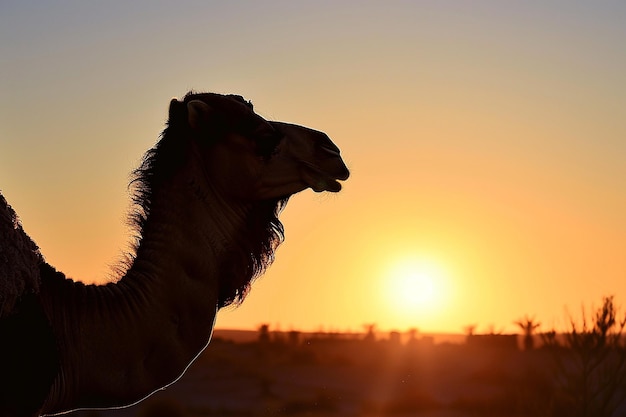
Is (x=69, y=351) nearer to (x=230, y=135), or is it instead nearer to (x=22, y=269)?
(x=22, y=269)

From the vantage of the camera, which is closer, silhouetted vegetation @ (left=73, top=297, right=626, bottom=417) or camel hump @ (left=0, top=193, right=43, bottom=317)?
camel hump @ (left=0, top=193, right=43, bottom=317)

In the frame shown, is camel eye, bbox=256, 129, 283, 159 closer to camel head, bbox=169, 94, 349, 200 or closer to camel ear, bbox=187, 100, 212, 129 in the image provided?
camel head, bbox=169, 94, 349, 200

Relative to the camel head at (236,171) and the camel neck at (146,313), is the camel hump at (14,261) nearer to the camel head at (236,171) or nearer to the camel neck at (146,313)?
the camel neck at (146,313)

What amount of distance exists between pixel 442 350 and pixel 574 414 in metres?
37.7

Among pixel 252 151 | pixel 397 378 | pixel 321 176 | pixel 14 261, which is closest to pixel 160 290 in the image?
pixel 14 261

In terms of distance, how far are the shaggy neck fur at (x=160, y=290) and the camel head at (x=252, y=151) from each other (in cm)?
10

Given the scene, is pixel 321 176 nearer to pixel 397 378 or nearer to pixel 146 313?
pixel 146 313

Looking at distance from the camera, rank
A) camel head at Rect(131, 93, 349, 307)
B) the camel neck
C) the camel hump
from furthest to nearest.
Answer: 1. camel head at Rect(131, 93, 349, 307)
2. the camel neck
3. the camel hump

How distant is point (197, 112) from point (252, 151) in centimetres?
44

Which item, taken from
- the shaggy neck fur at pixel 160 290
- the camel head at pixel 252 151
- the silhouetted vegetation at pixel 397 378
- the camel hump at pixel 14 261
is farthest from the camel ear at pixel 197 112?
the silhouetted vegetation at pixel 397 378

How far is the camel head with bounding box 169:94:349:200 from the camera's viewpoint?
8820 millimetres

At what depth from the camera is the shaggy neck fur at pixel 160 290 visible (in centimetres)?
813

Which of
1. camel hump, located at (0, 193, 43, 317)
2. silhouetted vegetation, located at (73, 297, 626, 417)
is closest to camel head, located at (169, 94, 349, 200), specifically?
camel hump, located at (0, 193, 43, 317)

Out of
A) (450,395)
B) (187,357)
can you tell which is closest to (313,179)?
(187,357)
